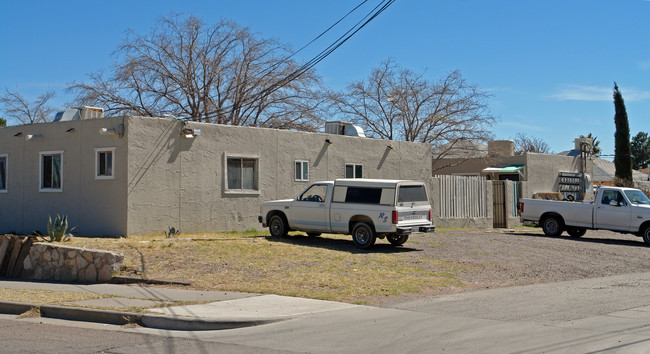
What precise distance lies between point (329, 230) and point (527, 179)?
19.9m

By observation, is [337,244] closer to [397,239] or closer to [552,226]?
[397,239]

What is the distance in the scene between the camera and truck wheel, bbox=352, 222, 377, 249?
17.6 m

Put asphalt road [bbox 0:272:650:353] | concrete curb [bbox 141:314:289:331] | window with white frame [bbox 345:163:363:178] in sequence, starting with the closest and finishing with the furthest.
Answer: asphalt road [bbox 0:272:650:353] → concrete curb [bbox 141:314:289:331] → window with white frame [bbox 345:163:363:178]

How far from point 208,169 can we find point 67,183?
440 cm

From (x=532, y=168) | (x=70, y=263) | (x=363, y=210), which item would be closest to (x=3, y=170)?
(x=70, y=263)

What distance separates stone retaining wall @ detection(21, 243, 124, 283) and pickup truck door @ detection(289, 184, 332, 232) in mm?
6286

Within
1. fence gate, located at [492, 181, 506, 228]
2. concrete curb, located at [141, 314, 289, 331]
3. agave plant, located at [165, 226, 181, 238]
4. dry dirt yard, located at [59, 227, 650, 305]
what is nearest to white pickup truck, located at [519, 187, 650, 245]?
dry dirt yard, located at [59, 227, 650, 305]

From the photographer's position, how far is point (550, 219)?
24.4 meters

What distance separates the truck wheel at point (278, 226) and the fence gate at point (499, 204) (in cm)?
1489

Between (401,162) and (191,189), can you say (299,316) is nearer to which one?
(191,189)

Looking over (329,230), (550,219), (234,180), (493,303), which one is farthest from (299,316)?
(550,219)

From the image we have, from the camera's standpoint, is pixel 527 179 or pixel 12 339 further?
pixel 527 179

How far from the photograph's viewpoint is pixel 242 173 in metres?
22.3

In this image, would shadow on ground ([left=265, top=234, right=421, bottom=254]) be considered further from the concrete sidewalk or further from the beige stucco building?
the concrete sidewalk
